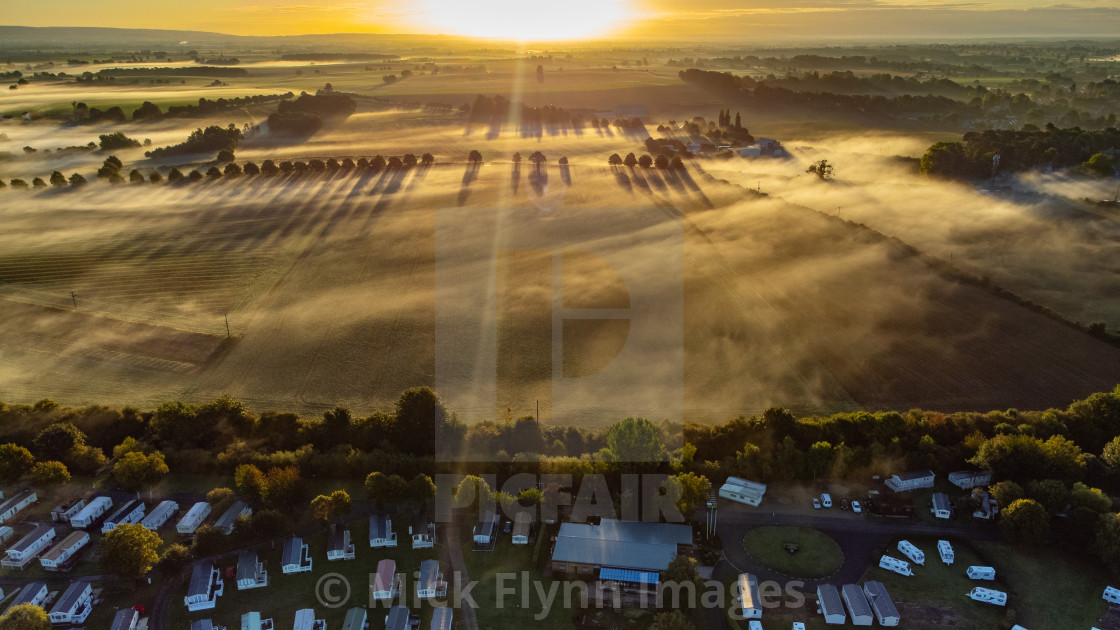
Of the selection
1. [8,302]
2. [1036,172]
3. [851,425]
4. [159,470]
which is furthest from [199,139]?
[1036,172]

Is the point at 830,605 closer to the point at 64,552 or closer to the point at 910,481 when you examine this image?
the point at 910,481

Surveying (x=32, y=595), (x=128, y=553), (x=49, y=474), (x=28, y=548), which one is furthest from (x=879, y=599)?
(x=49, y=474)

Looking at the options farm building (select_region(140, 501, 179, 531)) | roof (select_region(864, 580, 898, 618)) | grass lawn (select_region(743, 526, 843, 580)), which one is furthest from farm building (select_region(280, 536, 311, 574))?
roof (select_region(864, 580, 898, 618))

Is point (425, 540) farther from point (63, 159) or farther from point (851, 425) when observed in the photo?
point (63, 159)

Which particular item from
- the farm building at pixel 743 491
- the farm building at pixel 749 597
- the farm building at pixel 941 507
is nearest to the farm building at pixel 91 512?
the farm building at pixel 749 597

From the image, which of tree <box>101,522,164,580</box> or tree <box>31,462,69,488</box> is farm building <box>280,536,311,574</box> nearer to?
tree <box>101,522,164,580</box>

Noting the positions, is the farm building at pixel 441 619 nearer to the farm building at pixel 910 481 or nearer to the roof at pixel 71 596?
the roof at pixel 71 596
